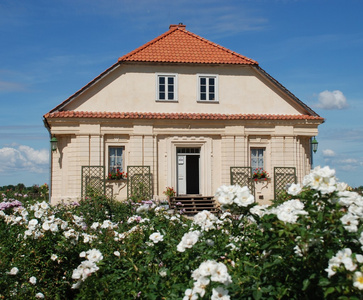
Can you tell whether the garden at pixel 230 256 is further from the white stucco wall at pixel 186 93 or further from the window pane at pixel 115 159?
the white stucco wall at pixel 186 93

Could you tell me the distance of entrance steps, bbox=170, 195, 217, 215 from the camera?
20470mm

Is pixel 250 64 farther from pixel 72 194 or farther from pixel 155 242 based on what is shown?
pixel 155 242

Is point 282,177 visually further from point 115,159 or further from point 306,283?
point 306,283

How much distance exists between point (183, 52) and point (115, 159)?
20.1 feet

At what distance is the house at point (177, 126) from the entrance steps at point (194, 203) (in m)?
0.47

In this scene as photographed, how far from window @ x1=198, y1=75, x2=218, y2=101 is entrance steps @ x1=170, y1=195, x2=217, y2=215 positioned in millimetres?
4709

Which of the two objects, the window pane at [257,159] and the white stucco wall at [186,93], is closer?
the white stucco wall at [186,93]

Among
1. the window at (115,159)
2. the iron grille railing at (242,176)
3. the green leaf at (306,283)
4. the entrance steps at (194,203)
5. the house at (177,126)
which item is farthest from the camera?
the iron grille railing at (242,176)

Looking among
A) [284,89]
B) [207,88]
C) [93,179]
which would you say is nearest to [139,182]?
[93,179]

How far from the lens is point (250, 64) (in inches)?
875

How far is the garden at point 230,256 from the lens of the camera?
4.52 meters

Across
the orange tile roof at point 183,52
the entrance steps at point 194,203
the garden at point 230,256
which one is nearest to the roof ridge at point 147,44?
the orange tile roof at point 183,52

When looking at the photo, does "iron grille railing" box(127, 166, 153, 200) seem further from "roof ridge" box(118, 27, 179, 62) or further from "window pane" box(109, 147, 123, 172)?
"roof ridge" box(118, 27, 179, 62)

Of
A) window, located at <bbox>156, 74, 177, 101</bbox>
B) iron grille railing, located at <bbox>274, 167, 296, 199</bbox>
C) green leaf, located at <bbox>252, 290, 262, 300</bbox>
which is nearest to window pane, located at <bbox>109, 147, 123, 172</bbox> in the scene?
window, located at <bbox>156, 74, 177, 101</bbox>
